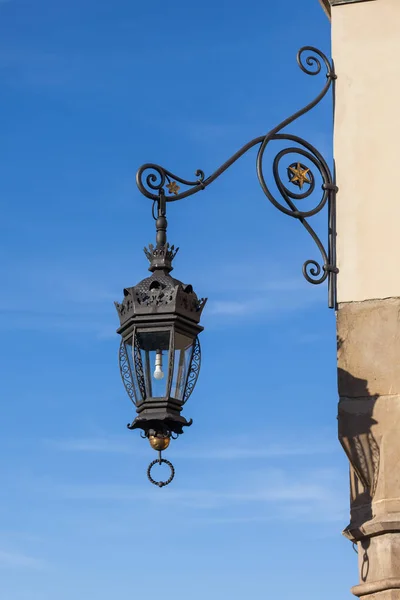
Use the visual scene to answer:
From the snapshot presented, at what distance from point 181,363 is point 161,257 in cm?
63

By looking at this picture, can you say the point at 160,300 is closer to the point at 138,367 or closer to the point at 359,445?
the point at 138,367

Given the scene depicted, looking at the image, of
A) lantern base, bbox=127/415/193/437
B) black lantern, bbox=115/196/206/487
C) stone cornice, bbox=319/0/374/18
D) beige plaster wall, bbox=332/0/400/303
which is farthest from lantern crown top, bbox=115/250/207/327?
stone cornice, bbox=319/0/374/18

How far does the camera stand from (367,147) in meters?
7.75

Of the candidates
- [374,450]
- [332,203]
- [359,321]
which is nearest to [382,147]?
[332,203]

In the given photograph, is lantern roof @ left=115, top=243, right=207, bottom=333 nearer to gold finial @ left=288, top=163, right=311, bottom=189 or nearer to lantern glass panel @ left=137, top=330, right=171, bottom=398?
lantern glass panel @ left=137, top=330, right=171, bottom=398

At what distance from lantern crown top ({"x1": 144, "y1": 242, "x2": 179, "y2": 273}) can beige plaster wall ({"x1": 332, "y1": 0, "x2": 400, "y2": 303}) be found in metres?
0.96

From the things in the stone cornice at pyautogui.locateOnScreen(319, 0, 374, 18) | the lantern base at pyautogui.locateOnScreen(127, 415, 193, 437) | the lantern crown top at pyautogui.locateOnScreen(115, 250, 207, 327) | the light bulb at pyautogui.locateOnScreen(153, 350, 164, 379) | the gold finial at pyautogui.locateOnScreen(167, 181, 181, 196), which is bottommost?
the lantern base at pyautogui.locateOnScreen(127, 415, 193, 437)

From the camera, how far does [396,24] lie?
7906 millimetres

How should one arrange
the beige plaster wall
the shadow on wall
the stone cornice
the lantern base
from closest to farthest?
1. the lantern base
2. the shadow on wall
3. the beige plaster wall
4. the stone cornice

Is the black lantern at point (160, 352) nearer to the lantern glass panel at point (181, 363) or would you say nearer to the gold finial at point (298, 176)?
the lantern glass panel at point (181, 363)

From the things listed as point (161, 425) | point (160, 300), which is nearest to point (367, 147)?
point (160, 300)

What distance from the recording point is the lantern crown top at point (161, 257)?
7348 mm

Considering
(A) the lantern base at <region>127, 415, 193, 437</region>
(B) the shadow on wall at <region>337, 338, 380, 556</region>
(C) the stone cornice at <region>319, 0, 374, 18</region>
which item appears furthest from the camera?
(C) the stone cornice at <region>319, 0, 374, 18</region>

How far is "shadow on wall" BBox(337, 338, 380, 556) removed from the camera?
7148mm
